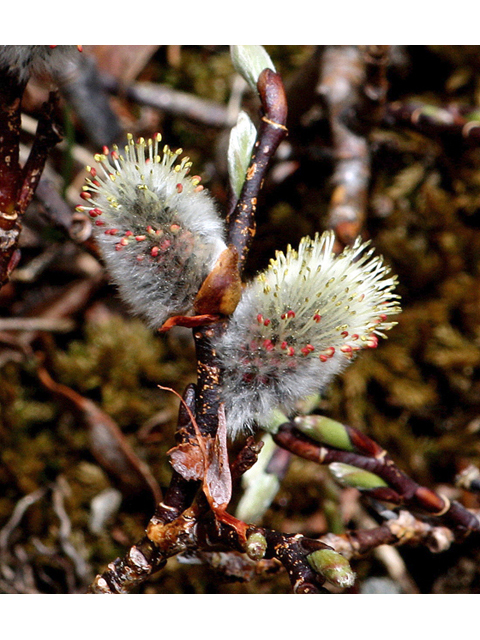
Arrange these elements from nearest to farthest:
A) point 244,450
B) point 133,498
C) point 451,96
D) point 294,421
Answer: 1. point 244,450
2. point 294,421
3. point 133,498
4. point 451,96

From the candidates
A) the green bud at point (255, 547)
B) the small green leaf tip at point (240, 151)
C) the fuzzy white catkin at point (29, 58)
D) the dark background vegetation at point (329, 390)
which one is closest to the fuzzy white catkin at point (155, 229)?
the small green leaf tip at point (240, 151)

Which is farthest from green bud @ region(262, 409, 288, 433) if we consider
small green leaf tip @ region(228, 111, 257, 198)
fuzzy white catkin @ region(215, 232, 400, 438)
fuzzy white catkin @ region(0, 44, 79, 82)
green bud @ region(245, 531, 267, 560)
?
fuzzy white catkin @ region(0, 44, 79, 82)

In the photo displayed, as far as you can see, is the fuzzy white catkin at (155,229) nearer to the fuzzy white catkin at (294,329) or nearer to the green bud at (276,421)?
the fuzzy white catkin at (294,329)

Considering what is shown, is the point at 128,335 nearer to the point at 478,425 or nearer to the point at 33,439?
the point at 33,439

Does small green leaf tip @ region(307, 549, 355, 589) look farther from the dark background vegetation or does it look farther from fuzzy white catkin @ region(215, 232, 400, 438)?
the dark background vegetation

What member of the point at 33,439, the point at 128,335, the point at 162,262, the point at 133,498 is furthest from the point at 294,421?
the point at 33,439

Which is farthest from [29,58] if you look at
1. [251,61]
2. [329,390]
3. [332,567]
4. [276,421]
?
[329,390]
